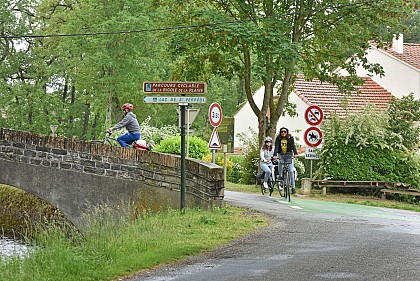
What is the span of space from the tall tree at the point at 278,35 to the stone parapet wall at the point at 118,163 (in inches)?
231

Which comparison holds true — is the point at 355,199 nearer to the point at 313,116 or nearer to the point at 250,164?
the point at 313,116

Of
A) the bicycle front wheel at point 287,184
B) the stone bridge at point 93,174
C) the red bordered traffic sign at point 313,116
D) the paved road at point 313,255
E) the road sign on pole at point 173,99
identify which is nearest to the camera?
the paved road at point 313,255

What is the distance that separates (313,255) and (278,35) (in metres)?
13.1

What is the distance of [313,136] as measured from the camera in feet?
79.5

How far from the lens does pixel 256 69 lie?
80.5 ft

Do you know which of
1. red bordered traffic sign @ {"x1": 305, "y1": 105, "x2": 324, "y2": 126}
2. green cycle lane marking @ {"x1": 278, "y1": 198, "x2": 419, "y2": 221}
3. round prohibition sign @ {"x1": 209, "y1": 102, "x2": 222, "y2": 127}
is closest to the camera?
green cycle lane marking @ {"x1": 278, "y1": 198, "x2": 419, "y2": 221}

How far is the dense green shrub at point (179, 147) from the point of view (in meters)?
30.4

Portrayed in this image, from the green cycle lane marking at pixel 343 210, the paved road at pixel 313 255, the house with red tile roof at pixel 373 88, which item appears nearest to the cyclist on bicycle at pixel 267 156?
the green cycle lane marking at pixel 343 210

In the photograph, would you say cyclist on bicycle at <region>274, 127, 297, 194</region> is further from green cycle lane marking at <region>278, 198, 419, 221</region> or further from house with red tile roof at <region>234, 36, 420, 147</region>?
house with red tile roof at <region>234, 36, 420, 147</region>

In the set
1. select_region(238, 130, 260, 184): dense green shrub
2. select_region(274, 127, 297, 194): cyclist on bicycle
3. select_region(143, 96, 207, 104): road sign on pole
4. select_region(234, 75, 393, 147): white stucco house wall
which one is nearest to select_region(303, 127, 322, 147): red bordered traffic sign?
select_region(274, 127, 297, 194): cyclist on bicycle

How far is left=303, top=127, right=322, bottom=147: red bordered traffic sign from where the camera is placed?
24.2m

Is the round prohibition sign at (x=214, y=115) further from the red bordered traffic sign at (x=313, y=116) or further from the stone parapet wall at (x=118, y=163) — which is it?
the stone parapet wall at (x=118, y=163)

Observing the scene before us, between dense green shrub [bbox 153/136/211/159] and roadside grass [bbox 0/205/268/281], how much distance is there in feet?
48.4

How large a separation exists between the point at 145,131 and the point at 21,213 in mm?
11905
